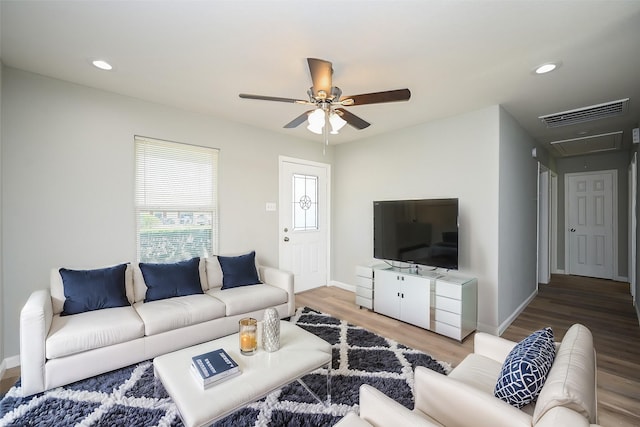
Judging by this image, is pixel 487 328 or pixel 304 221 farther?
pixel 304 221

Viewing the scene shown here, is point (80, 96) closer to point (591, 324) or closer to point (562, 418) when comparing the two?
point (562, 418)

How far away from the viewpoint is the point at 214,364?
171 cm

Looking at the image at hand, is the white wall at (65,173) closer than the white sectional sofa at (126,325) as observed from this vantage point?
No

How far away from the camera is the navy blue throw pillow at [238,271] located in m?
3.34

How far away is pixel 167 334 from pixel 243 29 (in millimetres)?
2490

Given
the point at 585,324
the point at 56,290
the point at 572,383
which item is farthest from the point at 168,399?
the point at 585,324

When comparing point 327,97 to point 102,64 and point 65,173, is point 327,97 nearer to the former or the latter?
point 102,64

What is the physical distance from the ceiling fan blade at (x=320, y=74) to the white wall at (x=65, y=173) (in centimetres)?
209

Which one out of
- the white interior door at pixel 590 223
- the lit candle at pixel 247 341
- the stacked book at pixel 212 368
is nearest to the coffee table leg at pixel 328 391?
the lit candle at pixel 247 341

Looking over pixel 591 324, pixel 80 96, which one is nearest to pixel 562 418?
pixel 591 324

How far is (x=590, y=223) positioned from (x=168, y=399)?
24.6 ft

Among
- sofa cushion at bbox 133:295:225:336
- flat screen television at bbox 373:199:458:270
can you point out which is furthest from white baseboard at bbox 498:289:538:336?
sofa cushion at bbox 133:295:225:336

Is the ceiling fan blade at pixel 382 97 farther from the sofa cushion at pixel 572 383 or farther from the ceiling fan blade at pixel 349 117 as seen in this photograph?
the sofa cushion at pixel 572 383

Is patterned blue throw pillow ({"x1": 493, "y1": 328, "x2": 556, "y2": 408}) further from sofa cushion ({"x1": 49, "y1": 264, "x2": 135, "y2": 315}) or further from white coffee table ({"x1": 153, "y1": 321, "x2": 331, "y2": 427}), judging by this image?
sofa cushion ({"x1": 49, "y1": 264, "x2": 135, "y2": 315})
